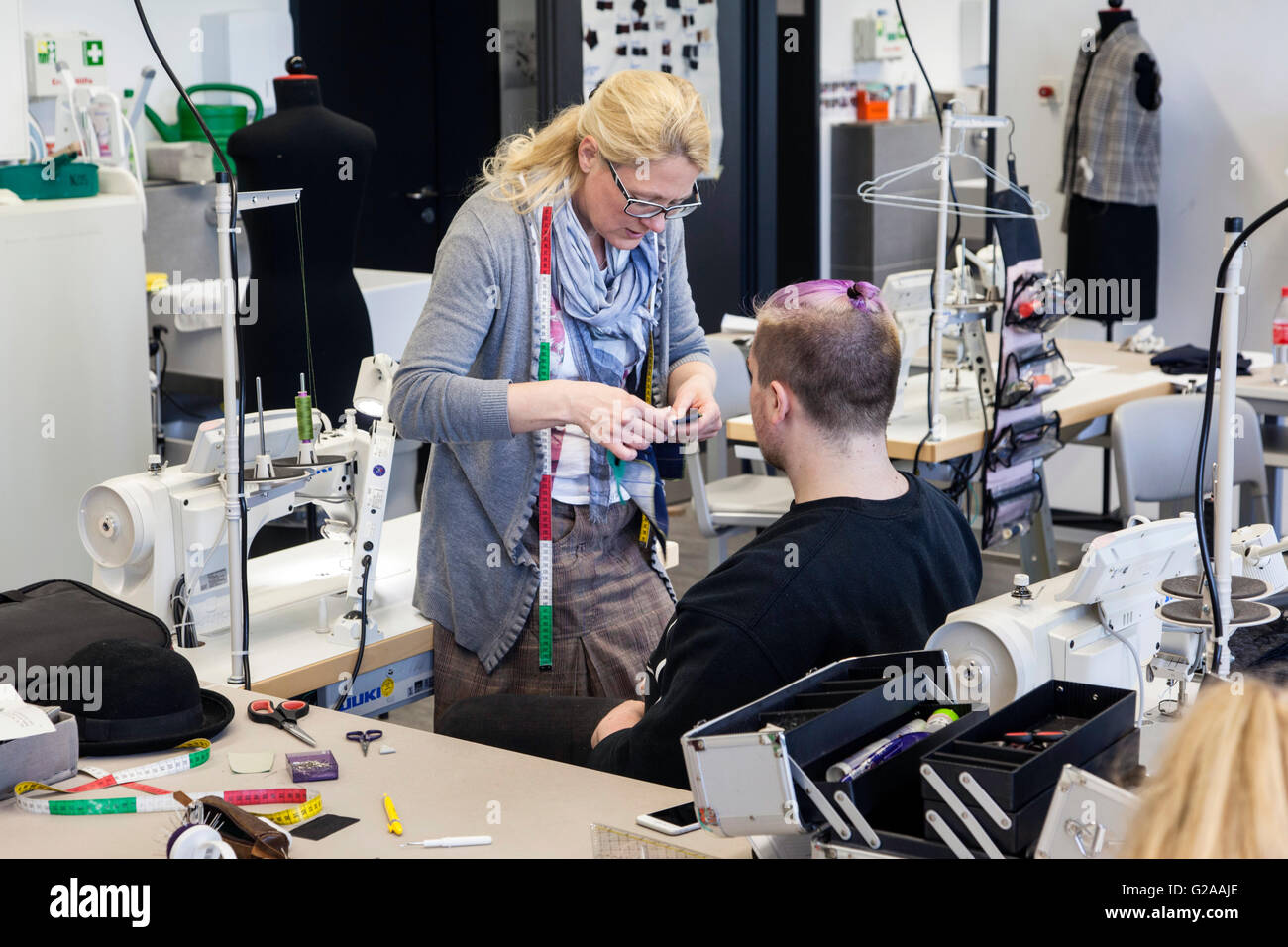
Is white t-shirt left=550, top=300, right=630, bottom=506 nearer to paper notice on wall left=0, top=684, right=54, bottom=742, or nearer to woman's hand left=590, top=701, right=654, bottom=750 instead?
woman's hand left=590, top=701, right=654, bottom=750

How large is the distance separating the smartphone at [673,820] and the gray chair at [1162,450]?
7.48 ft

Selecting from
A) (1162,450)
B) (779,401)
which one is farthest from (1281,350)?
(779,401)

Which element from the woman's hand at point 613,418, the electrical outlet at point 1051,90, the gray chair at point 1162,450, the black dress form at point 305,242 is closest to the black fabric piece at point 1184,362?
the gray chair at point 1162,450

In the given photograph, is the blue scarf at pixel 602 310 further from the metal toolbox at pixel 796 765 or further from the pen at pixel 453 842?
the metal toolbox at pixel 796 765

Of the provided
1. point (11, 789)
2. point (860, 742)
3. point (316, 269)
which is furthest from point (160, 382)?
point (860, 742)

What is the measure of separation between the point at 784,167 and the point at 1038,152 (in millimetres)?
1615

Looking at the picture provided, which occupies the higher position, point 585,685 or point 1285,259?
point 1285,259

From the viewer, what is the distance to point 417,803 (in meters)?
1.55

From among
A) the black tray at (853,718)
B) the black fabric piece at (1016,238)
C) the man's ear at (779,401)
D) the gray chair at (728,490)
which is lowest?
the gray chair at (728,490)

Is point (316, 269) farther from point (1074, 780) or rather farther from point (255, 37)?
point (1074, 780)

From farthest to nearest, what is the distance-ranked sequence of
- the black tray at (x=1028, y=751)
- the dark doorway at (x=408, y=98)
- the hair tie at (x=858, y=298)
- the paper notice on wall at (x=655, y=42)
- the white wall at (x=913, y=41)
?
1. the white wall at (x=913, y=41)
2. the dark doorway at (x=408, y=98)
3. the paper notice on wall at (x=655, y=42)
4. the hair tie at (x=858, y=298)
5. the black tray at (x=1028, y=751)

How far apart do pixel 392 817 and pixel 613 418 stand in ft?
2.17

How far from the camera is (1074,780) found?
1.08 meters

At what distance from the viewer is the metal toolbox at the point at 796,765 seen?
118cm
